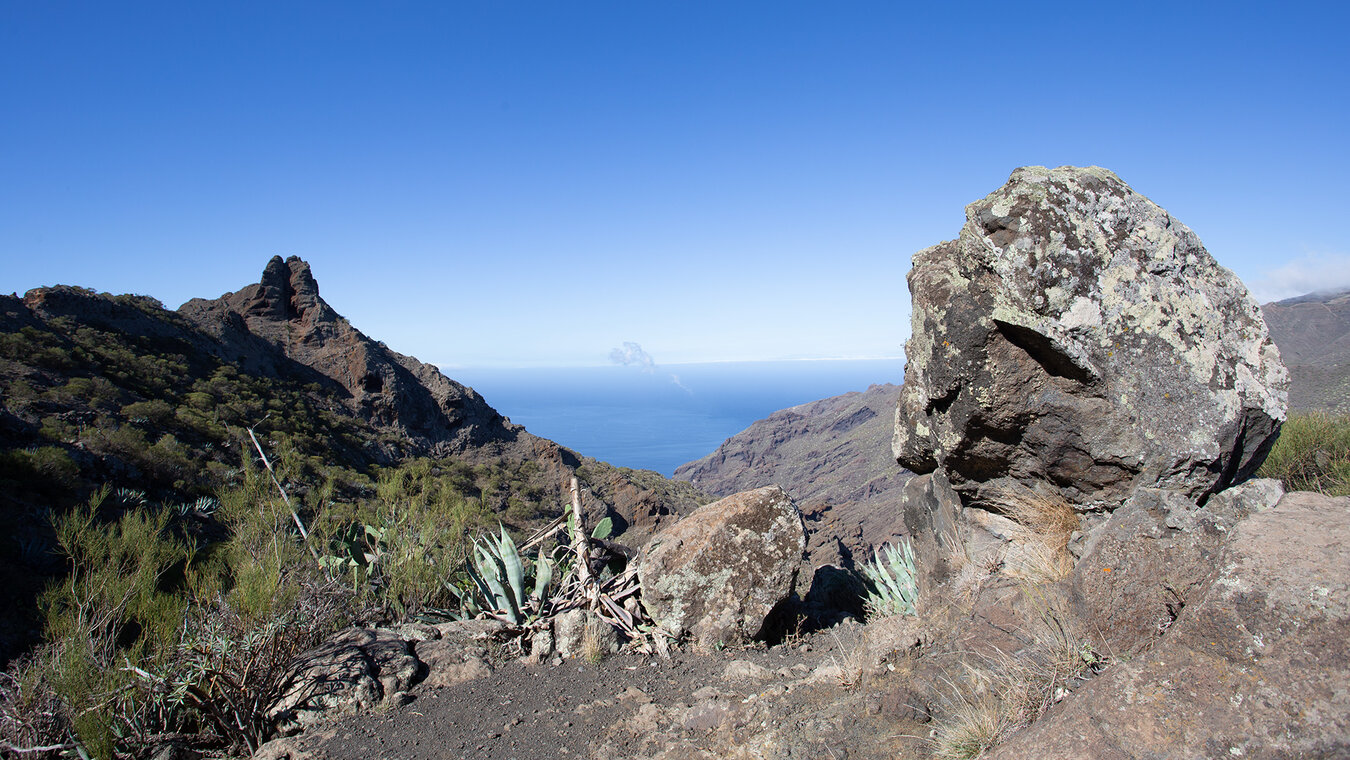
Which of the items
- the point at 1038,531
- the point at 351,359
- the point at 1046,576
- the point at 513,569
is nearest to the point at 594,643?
the point at 513,569

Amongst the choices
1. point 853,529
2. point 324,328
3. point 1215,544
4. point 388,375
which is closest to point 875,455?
point 853,529

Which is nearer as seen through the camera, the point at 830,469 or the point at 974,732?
the point at 974,732

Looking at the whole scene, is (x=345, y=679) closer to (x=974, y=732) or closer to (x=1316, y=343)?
(x=974, y=732)

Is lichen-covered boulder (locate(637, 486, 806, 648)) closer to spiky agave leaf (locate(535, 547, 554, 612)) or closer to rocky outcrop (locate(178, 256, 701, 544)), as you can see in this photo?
spiky agave leaf (locate(535, 547, 554, 612))

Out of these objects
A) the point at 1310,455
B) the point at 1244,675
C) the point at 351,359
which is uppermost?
the point at 351,359

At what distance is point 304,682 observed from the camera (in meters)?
4.49

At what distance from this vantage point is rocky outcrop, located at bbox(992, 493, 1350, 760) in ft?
6.78

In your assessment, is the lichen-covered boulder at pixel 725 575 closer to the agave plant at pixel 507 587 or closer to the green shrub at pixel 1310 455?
the agave plant at pixel 507 587

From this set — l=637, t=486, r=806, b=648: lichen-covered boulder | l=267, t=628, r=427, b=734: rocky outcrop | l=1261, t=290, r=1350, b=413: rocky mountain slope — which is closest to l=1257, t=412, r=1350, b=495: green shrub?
l=637, t=486, r=806, b=648: lichen-covered boulder

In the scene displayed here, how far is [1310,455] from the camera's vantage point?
6.75 meters

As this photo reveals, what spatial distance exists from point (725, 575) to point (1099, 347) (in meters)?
3.64

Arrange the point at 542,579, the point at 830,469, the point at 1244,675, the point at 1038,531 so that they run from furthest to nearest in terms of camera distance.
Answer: the point at 830,469
the point at 542,579
the point at 1038,531
the point at 1244,675

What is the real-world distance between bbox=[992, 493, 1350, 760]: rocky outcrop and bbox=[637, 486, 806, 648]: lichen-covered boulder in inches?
138

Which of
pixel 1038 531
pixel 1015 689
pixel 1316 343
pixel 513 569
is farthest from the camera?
pixel 1316 343
